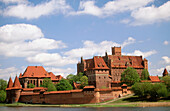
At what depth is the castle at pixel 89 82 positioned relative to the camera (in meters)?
67.1

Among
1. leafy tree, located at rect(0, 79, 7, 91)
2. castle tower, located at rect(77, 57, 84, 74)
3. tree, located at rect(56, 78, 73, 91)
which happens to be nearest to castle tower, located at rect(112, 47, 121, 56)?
castle tower, located at rect(77, 57, 84, 74)

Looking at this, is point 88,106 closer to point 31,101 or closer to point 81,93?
point 81,93

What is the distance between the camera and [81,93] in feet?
219

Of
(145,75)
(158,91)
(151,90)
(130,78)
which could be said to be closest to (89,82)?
(130,78)

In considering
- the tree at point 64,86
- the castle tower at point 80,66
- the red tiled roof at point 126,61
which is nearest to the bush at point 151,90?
the tree at point 64,86

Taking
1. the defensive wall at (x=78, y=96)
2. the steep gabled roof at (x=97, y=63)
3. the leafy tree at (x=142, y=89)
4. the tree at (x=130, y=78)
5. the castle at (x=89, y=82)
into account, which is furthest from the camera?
the steep gabled roof at (x=97, y=63)

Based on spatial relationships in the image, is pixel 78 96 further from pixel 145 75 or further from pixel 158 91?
pixel 145 75

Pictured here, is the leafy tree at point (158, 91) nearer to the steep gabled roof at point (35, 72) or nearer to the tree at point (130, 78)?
the tree at point (130, 78)

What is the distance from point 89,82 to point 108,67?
32.2 feet

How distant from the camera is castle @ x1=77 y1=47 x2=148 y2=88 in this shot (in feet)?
278

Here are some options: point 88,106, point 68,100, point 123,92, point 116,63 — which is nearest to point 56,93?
point 68,100

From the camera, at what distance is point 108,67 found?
304ft

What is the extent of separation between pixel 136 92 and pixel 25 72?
137 ft

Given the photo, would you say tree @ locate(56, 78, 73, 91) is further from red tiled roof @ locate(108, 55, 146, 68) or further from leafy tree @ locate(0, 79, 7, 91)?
leafy tree @ locate(0, 79, 7, 91)
